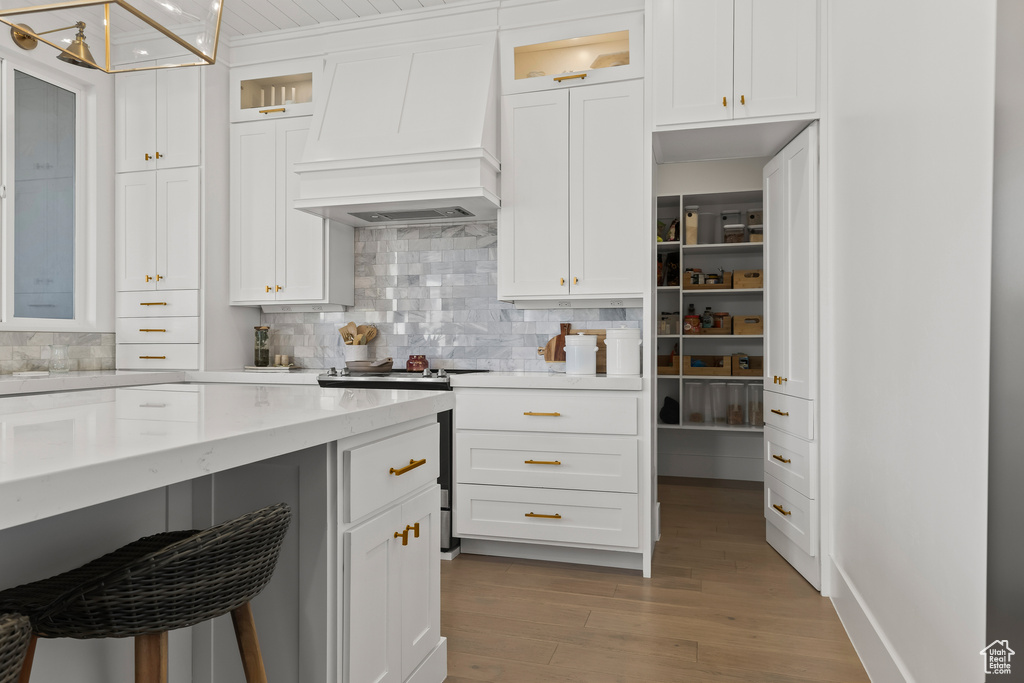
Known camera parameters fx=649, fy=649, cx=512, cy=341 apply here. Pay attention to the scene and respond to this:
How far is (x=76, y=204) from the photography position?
3719 millimetres

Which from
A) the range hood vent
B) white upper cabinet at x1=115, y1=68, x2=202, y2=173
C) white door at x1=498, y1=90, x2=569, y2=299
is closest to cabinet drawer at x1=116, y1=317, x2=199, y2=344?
white upper cabinet at x1=115, y1=68, x2=202, y2=173

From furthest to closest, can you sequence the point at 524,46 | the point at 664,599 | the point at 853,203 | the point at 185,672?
the point at 524,46 < the point at 664,599 < the point at 853,203 < the point at 185,672

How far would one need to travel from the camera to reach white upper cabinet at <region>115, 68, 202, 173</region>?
12.1ft

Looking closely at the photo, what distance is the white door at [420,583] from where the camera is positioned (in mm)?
1703

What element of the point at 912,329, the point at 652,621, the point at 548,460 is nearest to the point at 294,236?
the point at 548,460

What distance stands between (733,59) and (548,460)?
1990 mm

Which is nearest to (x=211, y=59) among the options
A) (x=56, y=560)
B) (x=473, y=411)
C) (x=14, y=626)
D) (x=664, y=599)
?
(x=56, y=560)

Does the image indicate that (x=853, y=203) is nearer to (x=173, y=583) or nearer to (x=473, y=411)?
(x=473, y=411)

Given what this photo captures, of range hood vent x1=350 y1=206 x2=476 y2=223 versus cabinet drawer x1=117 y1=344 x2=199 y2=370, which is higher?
range hood vent x1=350 y1=206 x2=476 y2=223

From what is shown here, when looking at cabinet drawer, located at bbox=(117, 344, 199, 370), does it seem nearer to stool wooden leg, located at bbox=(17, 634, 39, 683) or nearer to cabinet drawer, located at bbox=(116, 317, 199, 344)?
cabinet drawer, located at bbox=(116, 317, 199, 344)

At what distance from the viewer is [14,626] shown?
74 cm

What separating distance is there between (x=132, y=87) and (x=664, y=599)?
4010 mm

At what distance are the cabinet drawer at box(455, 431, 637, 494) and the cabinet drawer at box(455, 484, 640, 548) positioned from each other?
1.6 inches

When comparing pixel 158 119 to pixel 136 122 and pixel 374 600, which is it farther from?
pixel 374 600
